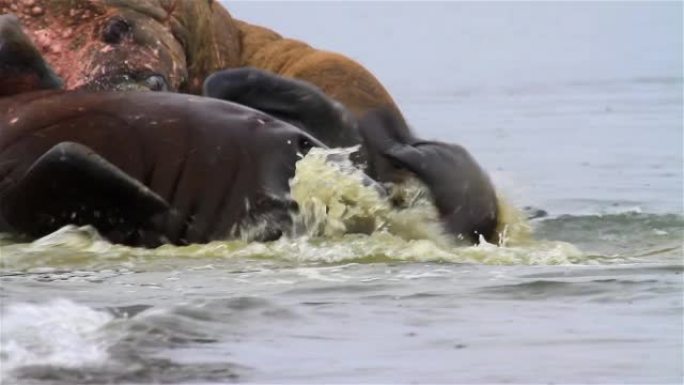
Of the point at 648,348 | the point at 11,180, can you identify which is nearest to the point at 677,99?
the point at 11,180

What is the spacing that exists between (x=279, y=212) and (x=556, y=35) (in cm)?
2986

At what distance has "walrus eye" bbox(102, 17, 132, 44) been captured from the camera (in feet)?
35.2

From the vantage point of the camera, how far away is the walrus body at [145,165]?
361 inches

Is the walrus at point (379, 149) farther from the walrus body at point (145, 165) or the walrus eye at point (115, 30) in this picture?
the walrus eye at point (115, 30)

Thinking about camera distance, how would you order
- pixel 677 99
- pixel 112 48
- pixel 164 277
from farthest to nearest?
pixel 677 99, pixel 112 48, pixel 164 277

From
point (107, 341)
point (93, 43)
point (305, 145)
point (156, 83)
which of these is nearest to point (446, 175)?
point (305, 145)

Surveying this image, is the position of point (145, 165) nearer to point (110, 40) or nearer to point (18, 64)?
point (18, 64)

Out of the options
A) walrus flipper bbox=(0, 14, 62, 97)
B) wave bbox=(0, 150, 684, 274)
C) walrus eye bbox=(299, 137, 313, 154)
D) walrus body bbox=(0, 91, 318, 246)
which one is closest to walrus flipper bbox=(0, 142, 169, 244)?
walrus body bbox=(0, 91, 318, 246)

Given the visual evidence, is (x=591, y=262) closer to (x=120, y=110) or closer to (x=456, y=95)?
(x=120, y=110)

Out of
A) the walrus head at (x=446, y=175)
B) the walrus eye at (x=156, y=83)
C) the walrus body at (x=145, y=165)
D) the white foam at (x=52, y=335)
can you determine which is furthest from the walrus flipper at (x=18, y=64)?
the white foam at (x=52, y=335)

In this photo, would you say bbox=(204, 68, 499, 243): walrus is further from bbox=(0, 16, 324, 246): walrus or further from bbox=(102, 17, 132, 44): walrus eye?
bbox=(102, 17, 132, 44): walrus eye

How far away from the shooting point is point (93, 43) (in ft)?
35.2

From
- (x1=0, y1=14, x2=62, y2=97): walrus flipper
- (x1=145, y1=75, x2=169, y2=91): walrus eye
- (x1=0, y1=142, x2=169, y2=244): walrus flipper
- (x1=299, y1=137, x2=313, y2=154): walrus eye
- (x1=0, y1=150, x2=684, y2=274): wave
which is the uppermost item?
(x1=0, y1=14, x2=62, y2=97): walrus flipper

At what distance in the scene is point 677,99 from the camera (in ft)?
71.9
